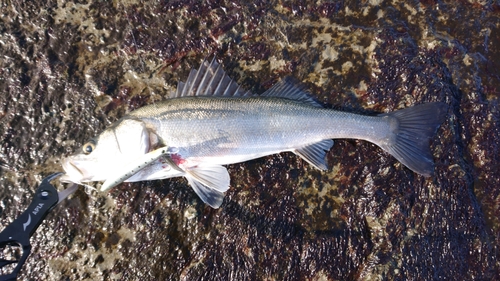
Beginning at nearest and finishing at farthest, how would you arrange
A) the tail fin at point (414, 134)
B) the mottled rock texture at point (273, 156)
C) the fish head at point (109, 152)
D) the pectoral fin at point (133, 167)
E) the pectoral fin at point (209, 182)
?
the pectoral fin at point (133, 167) < the fish head at point (109, 152) < the pectoral fin at point (209, 182) < the mottled rock texture at point (273, 156) < the tail fin at point (414, 134)

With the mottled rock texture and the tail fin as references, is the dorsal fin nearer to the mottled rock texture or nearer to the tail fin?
the mottled rock texture

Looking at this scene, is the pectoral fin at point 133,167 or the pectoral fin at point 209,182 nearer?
the pectoral fin at point 133,167

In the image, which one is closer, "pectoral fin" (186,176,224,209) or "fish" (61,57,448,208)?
"fish" (61,57,448,208)

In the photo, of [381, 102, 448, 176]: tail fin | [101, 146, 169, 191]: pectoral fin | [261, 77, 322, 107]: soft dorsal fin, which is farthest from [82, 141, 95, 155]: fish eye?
[381, 102, 448, 176]: tail fin

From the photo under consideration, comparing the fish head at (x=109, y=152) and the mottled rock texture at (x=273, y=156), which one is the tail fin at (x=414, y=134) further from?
the fish head at (x=109, y=152)

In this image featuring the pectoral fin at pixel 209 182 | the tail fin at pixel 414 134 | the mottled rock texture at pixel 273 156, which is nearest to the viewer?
the pectoral fin at pixel 209 182

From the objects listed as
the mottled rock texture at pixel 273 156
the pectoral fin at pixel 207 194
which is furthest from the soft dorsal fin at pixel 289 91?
the pectoral fin at pixel 207 194

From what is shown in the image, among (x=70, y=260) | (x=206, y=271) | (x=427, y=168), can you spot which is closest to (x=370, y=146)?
(x=427, y=168)

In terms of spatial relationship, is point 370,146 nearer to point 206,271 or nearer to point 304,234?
point 304,234
